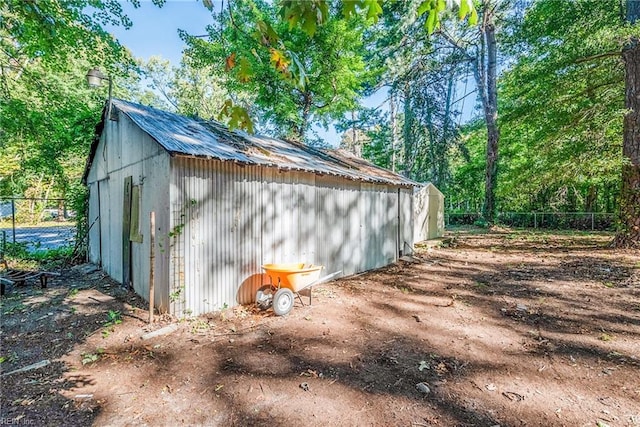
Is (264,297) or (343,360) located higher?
(264,297)

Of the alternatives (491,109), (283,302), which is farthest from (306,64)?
(283,302)

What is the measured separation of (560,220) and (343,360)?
71.1 ft

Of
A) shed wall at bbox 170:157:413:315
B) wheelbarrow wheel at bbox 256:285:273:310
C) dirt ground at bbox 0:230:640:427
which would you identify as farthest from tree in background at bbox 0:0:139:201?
wheelbarrow wheel at bbox 256:285:273:310

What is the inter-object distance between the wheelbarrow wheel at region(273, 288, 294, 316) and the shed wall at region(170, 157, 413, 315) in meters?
0.89

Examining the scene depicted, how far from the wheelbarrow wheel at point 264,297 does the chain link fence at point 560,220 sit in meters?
18.2

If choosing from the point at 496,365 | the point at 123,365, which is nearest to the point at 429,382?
the point at 496,365

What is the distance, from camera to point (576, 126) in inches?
388

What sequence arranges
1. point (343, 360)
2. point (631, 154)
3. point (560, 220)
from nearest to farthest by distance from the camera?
point (343, 360) < point (631, 154) < point (560, 220)

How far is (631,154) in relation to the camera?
905 centimetres

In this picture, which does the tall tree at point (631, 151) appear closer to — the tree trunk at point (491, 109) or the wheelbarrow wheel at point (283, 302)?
the tree trunk at point (491, 109)

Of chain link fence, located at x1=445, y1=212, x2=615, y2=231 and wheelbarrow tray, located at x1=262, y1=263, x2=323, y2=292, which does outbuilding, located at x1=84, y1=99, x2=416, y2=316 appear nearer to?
wheelbarrow tray, located at x1=262, y1=263, x2=323, y2=292

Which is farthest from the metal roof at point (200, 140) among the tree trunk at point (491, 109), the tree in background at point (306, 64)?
the tree trunk at point (491, 109)

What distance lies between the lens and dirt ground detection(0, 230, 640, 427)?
2721 mm

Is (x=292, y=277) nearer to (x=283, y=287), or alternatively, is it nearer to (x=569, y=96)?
(x=283, y=287)
